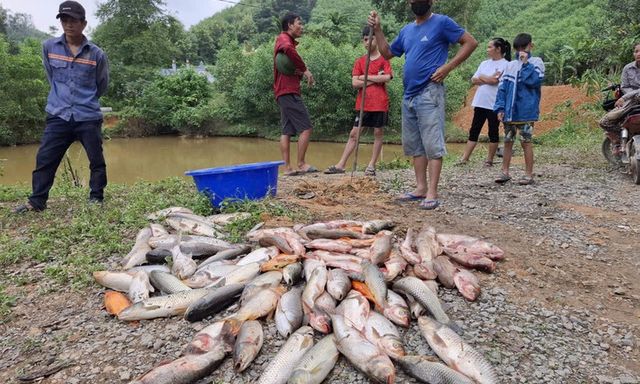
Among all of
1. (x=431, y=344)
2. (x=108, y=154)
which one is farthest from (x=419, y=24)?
(x=108, y=154)

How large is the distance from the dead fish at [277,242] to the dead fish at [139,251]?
3.02ft

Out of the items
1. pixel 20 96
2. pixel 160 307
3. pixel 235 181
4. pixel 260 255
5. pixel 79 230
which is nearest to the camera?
pixel 160 307

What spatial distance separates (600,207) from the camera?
503 cm

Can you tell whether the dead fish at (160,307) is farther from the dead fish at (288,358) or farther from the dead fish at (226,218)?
the dead fish at (226,218)

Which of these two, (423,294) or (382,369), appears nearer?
(382,369)

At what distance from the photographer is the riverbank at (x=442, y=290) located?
7.98 feet

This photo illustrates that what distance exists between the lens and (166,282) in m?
3.09

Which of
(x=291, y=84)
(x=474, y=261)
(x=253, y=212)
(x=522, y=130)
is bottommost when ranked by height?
(x=474, y=261)

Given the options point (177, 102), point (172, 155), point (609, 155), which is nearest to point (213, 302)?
point (609, 155)

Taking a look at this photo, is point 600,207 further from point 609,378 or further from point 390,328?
point 390,328

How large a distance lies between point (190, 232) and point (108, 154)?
17.6m

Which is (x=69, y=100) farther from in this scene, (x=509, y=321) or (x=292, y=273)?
(x=509, y=321)

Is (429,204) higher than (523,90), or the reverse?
(523,90)

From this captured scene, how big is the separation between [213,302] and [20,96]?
83.4 feet
